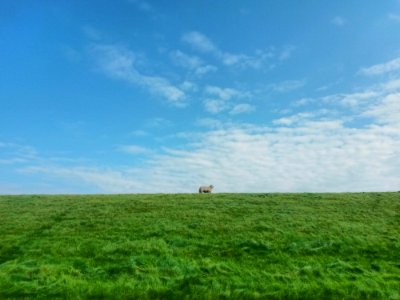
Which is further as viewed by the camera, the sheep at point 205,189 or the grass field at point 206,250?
the sheep at point 205,189

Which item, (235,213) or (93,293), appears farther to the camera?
(235,213)

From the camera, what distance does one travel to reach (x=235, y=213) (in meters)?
29.0

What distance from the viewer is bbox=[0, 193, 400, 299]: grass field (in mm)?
14695

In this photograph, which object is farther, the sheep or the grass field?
the sheep

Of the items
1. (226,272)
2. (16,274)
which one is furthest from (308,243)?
(16,274)

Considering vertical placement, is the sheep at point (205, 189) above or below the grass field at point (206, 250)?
above

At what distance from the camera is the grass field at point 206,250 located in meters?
14.7

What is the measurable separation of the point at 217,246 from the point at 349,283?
7.17 m

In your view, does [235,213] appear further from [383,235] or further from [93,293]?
[93,293]

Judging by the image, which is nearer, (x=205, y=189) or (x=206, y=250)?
(x=206, y=250)

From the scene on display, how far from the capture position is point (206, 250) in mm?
20078

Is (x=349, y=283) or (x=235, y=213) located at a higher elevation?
(x=235, y=213)

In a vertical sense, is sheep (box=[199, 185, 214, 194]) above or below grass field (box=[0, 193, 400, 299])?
above

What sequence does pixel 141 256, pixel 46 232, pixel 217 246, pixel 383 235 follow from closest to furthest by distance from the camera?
pixel 141 256, pixel 217 246, pixel 383 235, pixel 46 232
